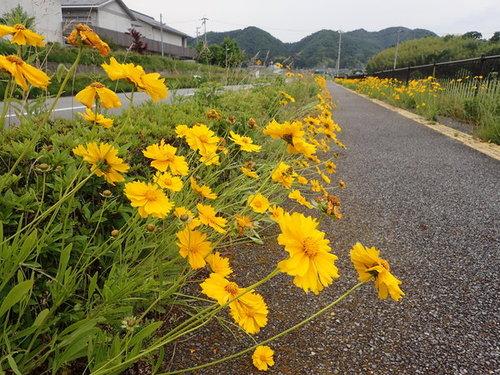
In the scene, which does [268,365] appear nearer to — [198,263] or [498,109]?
[198,263]

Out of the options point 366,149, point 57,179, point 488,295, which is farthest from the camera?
point 366,149

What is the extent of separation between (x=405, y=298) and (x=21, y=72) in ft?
5.11

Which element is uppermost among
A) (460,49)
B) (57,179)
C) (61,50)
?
(460,49)

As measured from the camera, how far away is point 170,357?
1217 mm

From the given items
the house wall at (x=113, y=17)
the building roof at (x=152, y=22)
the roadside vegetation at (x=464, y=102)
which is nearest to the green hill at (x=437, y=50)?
the roadside vegetation at (x=464, y=102)

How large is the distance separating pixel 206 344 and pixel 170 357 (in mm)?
131

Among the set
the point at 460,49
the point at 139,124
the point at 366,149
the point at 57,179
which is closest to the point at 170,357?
the point at 57,179

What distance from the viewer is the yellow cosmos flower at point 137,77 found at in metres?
0.93

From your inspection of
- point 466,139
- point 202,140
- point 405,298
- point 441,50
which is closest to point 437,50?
point 441,50

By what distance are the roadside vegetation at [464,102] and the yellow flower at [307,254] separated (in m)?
5.39

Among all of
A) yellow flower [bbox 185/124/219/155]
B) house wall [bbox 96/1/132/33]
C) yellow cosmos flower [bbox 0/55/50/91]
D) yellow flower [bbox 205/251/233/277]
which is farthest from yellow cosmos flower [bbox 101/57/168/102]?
house wall [bbox 96/1/132/33]

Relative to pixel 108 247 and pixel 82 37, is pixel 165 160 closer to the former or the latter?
pixel 108 247

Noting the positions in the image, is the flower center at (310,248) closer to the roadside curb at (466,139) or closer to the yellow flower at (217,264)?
the yellow flower at (217,264)

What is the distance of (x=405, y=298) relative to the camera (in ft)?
5.41
